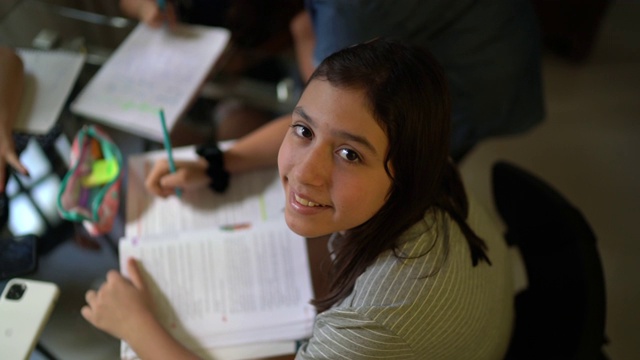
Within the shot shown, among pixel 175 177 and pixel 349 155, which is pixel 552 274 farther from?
pixel 175 177

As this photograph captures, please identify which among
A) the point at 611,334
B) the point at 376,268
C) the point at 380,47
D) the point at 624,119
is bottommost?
the point at 611,334

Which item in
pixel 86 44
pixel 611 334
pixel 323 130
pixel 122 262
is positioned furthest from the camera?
pixel 611 334

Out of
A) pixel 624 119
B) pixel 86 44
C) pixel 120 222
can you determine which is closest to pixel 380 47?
pixel 120 222

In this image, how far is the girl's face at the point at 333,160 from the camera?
0.59 meters

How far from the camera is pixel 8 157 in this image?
87 centimetres

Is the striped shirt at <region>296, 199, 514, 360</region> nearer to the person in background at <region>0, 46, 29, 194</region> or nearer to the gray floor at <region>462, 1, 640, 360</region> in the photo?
the person in background at <region>0, 46, 29, 194</region>

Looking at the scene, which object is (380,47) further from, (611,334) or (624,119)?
(624,119)

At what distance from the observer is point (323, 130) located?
23.8 inches

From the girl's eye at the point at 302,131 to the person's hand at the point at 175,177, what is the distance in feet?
1.04

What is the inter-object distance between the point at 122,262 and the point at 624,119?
1932 millimetres

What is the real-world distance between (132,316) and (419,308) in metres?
0.42

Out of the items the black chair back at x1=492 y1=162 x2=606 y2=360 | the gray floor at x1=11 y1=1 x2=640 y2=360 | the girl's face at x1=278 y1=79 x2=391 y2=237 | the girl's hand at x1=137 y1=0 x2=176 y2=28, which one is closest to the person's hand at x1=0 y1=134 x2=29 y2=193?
the girl's hand at x1=137 y1=0 x2=176 y2=28

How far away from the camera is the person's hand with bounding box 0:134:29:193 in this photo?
87 centimetres

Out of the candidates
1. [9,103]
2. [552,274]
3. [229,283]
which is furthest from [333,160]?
[9,103]
